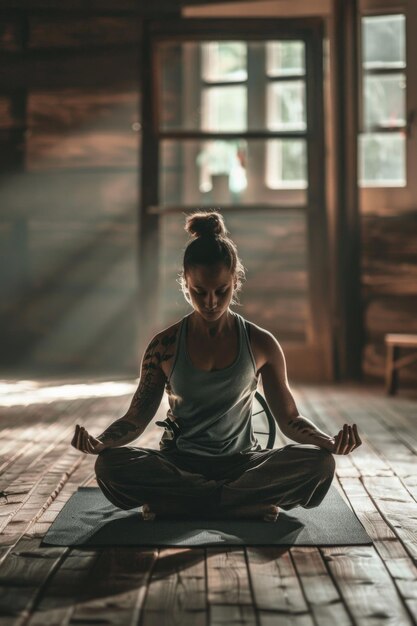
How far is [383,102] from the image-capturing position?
6582 mm

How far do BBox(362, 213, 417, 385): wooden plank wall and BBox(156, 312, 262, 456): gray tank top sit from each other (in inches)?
156

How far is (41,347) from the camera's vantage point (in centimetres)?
846

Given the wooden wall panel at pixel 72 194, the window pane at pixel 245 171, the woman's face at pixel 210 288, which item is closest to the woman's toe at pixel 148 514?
the woman's face at pixel 210 288

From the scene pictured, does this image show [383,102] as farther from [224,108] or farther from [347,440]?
[347,440]

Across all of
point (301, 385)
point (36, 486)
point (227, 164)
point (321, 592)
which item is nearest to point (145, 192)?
point (227, 164)

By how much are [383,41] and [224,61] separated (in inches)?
49.8

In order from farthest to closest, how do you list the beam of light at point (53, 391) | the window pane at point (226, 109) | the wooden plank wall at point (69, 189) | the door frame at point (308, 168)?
1. the wooden plank wall at point (69, 189)
2. the window pane at point (226, 109)
3. the door frame at point (308, 168)
4. the beam of light at point (53, 391)

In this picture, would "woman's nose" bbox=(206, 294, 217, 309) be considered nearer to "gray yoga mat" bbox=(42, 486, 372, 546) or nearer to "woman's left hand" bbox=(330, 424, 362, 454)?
"woman's left hand" bbox=(330, 424, 362, 454)

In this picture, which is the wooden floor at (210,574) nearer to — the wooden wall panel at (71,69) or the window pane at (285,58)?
the window pane at (285,58)

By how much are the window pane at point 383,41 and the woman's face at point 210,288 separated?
4.48 metres

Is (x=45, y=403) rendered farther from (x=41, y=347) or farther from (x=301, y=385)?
(x=41, y=347)

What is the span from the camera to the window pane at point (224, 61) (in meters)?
7.00

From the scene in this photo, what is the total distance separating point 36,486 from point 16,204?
18.3 feet

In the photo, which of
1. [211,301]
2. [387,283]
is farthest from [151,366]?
[387,283]
